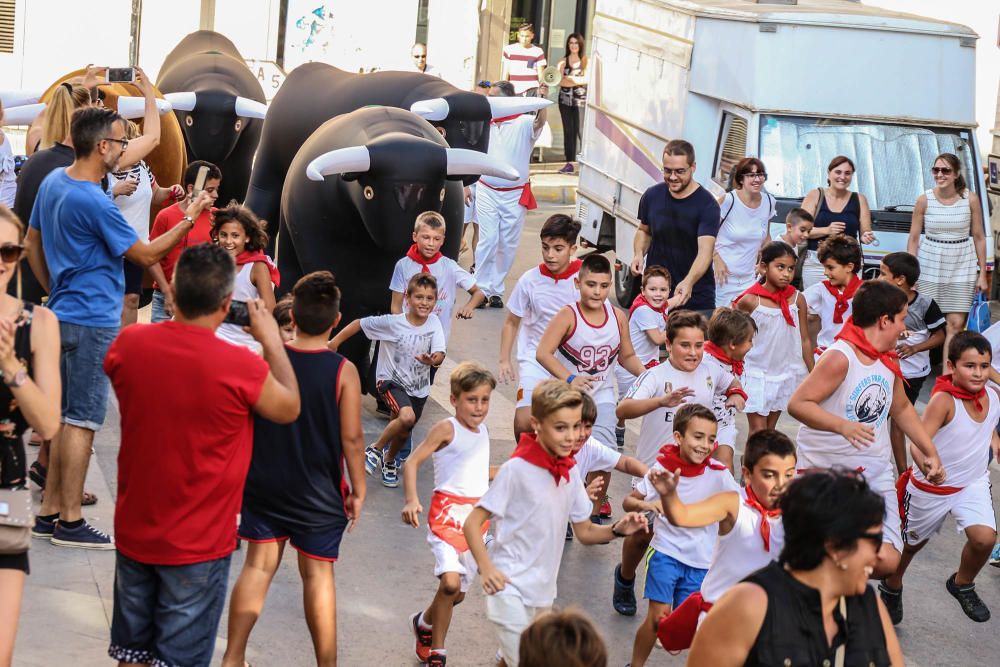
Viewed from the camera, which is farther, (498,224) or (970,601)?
(498,224)

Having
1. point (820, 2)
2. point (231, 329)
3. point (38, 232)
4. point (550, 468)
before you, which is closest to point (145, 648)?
point (550, 468)

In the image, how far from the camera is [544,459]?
Answer: 5.64 meters

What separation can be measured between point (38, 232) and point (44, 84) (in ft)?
46.3

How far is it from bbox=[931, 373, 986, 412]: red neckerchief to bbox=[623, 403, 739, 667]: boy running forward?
1.60m

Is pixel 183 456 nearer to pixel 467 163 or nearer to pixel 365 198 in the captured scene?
pixel 365 198

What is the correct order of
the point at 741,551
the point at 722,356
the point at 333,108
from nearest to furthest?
the point at 741,551 < the point at 722,356 < the point at 333,108

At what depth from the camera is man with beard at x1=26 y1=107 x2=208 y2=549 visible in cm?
671

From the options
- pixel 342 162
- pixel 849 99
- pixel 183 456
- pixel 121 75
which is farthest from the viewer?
pixel 849 99

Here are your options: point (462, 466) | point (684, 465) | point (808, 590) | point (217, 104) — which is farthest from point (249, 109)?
point (808, 590)

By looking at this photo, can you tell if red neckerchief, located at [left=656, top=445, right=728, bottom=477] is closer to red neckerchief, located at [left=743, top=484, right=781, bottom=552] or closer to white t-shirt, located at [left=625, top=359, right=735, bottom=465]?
red neckerchief, located at [left=743, top=484, right=781, bottom=552]

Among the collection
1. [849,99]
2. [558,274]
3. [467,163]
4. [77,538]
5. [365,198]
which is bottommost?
[77,538]

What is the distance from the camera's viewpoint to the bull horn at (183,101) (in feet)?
42.9

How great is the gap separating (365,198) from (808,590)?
6.34 metres

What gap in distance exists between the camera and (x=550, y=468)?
18.5ft
